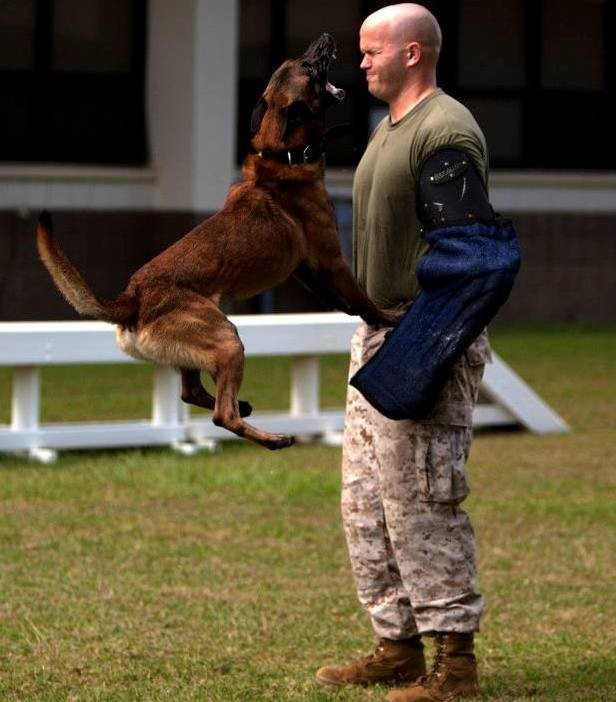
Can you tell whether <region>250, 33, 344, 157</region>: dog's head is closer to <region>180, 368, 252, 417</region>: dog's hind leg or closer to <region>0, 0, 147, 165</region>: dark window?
<region>180, 368, 252, 417</region>: dog's hind leg

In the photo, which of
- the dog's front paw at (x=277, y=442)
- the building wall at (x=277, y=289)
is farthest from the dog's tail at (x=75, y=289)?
the building wall at (x=277, y=289)

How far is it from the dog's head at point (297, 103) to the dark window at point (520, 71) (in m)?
16.5

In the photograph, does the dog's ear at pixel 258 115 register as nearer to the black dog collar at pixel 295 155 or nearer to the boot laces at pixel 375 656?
the black dog collar at pixel 295 155

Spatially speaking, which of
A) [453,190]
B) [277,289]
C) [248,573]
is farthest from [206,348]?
[277,289]

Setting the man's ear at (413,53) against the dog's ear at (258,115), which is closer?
the dog's ear at (258,115)

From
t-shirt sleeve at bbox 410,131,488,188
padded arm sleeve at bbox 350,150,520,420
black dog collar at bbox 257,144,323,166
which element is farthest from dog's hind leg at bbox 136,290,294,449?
t-shirt sleeve at bbox 410,131,488,188

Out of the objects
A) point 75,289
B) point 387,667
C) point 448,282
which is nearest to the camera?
point 75,289

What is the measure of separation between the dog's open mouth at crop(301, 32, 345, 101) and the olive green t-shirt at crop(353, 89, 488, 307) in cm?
56

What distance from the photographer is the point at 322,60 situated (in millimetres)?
5059

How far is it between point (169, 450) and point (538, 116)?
12.3 m

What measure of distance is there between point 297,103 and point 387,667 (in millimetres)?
2196

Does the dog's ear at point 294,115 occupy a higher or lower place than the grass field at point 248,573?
higher

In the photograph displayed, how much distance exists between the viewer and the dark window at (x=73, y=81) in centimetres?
1983

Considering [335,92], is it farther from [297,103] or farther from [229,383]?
[229,383]
